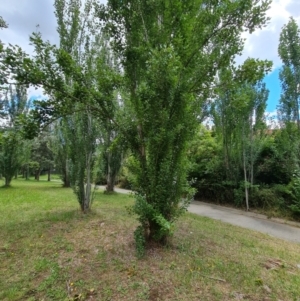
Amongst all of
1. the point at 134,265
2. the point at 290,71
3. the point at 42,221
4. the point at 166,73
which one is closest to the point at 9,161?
the point at 42,221

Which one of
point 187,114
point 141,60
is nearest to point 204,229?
point 187,114

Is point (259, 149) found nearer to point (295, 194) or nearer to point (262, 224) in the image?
point (295, 194)

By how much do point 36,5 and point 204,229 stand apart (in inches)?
282

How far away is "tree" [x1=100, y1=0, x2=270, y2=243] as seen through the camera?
3414 millimetres

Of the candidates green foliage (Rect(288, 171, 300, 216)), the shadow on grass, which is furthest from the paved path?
the shadow on grass

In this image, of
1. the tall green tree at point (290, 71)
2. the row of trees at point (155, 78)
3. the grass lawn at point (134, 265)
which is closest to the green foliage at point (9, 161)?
the grass lawn at point (134, 265)

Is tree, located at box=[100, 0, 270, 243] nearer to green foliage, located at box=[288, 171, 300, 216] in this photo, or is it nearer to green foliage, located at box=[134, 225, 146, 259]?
green foliage, located at box=[134, 225, 146, 259]

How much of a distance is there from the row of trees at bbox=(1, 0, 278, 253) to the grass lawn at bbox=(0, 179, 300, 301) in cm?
57

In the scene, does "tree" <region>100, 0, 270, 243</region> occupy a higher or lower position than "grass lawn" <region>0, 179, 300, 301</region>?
higher

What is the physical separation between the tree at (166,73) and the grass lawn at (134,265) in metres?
0.59

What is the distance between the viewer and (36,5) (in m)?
5.54

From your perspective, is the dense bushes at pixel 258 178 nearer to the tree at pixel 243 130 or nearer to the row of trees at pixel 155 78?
the tree at pixel 243 130

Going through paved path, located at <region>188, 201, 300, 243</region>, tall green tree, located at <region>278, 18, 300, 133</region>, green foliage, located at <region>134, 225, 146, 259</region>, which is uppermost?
tall green tree, located at <region>278, 18, 300, 133</region>

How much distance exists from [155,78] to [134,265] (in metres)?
2.85
